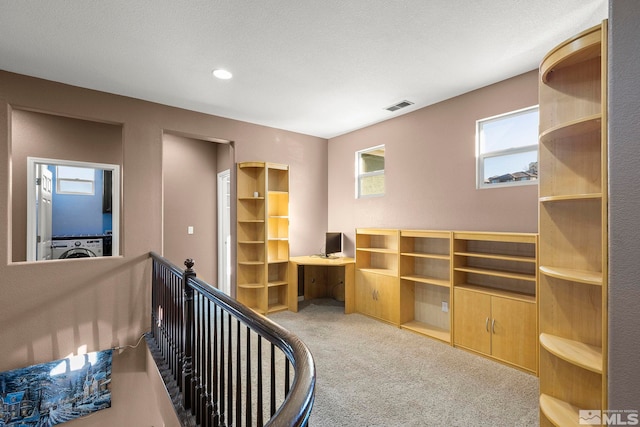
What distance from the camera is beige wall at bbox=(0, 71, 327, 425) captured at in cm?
296

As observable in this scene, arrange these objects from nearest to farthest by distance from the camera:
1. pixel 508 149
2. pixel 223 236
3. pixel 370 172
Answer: pixel 508 149 → pixel 370 172 → pixel 223 236

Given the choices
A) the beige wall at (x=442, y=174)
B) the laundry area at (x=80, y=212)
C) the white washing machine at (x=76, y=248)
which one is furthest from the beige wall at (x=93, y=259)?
the beige wall at (x=442, y=174)

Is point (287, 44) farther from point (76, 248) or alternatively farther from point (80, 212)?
point (80, 212)

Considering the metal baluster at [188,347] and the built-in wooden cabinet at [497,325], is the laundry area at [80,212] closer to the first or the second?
the metal baluster at [188,347]

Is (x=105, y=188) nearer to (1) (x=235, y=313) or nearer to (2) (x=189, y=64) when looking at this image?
(2) (x=189, y=64)

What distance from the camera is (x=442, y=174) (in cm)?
368

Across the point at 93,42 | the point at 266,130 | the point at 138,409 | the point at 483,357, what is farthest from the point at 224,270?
the point at 483,357

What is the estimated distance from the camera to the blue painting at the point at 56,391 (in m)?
3.16

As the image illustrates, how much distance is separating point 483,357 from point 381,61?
308 centimetres

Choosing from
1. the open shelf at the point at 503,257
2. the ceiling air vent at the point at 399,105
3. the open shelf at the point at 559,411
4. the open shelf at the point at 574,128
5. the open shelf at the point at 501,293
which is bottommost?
the open shelf at the point at 559,411

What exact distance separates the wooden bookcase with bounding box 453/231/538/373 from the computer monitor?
2011mm

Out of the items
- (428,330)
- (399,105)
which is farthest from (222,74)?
(428,330)

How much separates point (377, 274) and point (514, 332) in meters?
1.73

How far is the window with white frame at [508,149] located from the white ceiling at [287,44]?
0.45 m
